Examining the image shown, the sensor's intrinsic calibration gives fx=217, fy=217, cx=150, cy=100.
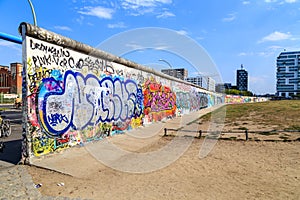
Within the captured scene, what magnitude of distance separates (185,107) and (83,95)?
16.0m

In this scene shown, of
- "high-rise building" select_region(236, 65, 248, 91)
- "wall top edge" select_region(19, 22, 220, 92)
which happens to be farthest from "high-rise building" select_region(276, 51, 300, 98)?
"wall top edge" select_region(19, 22, 220, 92)

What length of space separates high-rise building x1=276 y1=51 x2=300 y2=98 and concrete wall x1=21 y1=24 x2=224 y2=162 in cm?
12216

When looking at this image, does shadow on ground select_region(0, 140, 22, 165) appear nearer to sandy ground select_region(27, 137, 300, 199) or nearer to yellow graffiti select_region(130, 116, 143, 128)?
sandy ground select_region(27, 137, 300, 199)

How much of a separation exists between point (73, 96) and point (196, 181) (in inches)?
177

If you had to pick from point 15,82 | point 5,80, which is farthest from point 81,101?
point 5,80

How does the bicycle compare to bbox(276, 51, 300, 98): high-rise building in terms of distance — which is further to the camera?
bbox(276, 51, 300, 98): high-rise building

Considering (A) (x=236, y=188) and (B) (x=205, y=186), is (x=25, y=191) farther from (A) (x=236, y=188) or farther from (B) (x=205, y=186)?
(A) (x=236, y=188)

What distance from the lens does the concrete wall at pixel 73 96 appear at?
536cm

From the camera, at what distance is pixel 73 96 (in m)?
6.82

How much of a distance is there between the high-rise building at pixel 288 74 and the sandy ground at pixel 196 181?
124 m

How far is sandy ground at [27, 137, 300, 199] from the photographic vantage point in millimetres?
3752

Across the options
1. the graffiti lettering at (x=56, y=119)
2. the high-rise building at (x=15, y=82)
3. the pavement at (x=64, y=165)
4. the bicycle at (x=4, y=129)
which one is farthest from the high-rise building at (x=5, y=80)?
the graffiti lettering at (x=56, y=119)

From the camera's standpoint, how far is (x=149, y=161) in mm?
5852

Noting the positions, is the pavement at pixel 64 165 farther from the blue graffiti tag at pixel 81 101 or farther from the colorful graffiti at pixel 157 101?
the colorful graffiti at pixel 157 101
